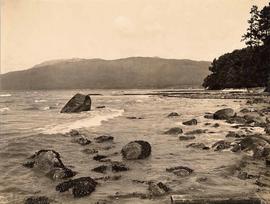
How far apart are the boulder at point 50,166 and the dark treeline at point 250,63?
3632 cm

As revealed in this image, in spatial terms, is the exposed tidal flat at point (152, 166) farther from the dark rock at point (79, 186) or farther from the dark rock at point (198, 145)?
the dark rock at point (79, 186)

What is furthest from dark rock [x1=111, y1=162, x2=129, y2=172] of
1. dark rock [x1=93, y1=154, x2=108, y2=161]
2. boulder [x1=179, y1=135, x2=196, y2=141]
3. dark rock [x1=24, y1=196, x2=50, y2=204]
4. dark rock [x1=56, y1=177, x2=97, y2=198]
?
boulder [x1=179, y1=135, x2=196, y2=141]

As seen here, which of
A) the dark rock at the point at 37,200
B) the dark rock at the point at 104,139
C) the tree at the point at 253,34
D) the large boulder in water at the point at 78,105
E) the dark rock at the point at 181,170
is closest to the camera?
the dark rock at the point at 37,200

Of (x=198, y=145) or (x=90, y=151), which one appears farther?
(x=198, y=145)

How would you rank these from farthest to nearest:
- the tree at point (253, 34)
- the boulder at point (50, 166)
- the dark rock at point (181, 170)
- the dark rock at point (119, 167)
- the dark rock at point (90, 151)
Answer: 1. the tree at point (253, 34)
2. the dark rock at point (90, 151)
3. the dark rock at point (119, 167)
4. the dark rock at point (181, 170)
5. the boulder at point (50, 166)

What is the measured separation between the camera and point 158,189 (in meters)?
8.62

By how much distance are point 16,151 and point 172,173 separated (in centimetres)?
626

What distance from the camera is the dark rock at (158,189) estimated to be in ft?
27.8

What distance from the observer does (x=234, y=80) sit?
83.5 meters

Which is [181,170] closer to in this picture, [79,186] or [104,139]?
[79,186]

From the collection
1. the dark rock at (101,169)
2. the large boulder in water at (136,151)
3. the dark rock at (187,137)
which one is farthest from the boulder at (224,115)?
the dark rock at (101,169)

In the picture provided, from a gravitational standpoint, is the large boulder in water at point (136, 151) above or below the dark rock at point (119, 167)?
above

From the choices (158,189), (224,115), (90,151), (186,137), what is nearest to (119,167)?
(158,189)

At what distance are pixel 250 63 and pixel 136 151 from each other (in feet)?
212
